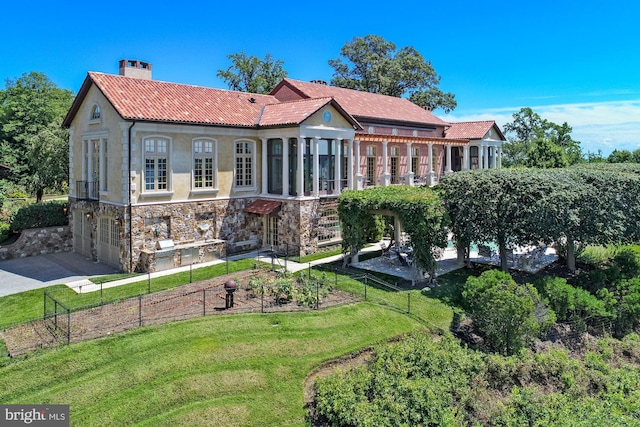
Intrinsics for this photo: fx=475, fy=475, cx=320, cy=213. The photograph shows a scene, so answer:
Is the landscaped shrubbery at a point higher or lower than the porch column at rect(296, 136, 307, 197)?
lower

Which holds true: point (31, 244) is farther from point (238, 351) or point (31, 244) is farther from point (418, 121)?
point (418, 121)

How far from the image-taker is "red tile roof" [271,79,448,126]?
33.2 meters

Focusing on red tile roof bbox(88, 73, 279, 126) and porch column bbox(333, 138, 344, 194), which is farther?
porch column bbox(333, 138, 344, 194)

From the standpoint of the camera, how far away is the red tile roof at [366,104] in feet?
109

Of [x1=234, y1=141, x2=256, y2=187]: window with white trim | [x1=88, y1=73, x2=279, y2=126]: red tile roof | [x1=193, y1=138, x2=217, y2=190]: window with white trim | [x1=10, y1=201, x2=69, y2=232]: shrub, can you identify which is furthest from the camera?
[x1=234, y1=141, x2=256, y2=187]: window with white trim

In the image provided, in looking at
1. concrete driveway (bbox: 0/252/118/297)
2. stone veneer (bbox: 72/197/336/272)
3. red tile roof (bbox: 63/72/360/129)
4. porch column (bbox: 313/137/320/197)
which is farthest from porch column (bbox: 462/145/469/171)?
concrete driveway (bbox: 0/252/118/297)

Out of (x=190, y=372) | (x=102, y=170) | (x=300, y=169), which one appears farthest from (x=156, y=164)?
(x=190, y=372)

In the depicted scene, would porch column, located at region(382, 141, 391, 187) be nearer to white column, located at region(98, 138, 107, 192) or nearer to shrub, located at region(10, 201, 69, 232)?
white column, located at region(98, 138, 107, 192)

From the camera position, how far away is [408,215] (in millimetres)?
21266

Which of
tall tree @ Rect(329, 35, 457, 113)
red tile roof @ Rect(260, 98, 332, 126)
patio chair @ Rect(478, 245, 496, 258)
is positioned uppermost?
tall tree @ Rect(329, 35, 457, 113)

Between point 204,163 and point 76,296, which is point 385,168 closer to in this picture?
point 204,163

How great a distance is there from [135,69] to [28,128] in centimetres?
2376

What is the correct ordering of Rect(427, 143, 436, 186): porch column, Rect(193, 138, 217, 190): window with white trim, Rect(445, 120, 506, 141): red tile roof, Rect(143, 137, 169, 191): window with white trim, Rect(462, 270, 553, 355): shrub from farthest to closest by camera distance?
1. Rect(445, 120, 506, 141): red tile roof
2. Rect(427, 143, 436, 186): porch column
3. Rect(193, 138, 217, 190): window with white trim
4. Rect(143, 137, 169, 191): window with white trim
5. Rect(462, 270, 553, 355): shrub

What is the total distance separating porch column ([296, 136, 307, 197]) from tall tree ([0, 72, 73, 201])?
18302 millimetres
